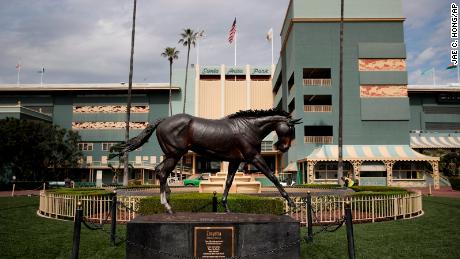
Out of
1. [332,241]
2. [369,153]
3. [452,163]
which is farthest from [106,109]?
[332,241]

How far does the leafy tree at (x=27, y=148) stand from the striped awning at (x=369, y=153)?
3045 centimetres

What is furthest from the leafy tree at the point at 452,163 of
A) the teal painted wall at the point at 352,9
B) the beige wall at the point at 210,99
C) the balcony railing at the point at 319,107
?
the beige wall at the point at 210,99

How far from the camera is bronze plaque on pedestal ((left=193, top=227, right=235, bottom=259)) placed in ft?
20.2

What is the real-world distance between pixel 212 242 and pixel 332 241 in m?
4.90

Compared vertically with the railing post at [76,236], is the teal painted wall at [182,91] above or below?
above

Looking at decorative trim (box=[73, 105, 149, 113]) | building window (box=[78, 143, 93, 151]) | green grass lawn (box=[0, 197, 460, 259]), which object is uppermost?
decorative trim (box=[73, 105, 149, 113])

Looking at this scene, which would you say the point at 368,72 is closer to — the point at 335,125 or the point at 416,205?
the point at 335,125

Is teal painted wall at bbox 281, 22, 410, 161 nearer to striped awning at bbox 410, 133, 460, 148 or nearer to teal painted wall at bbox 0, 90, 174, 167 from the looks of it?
striped awning at bbox 410, 133, 460, 148

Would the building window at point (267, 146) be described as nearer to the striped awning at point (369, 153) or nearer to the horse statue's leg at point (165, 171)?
the striped awning at point (369, 153)

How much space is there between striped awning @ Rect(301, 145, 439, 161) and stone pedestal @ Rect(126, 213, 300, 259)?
3313cm

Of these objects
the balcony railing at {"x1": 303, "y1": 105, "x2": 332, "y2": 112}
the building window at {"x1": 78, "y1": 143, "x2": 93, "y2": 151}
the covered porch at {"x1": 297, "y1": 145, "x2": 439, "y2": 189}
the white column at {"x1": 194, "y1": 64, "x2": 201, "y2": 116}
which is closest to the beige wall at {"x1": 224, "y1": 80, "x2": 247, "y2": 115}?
the white column at {"x1": 194, "y1": 64, "x2": 201, "y2": 116}

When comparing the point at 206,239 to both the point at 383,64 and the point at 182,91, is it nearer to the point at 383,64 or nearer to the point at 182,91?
the point at 383,64

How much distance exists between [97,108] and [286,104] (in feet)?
106

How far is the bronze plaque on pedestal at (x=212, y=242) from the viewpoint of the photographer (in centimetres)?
616
